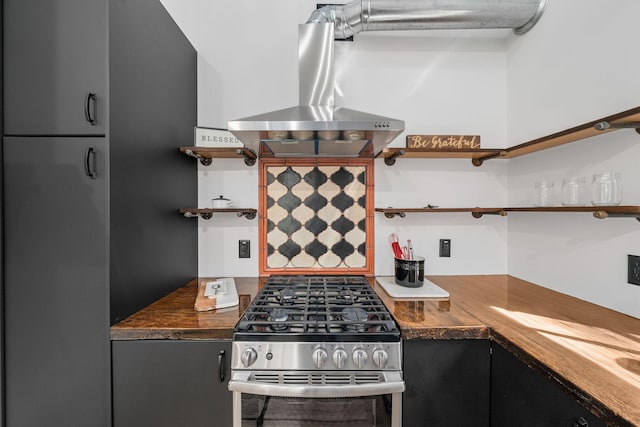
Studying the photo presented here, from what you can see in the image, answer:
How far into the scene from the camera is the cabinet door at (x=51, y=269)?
3.89 feet

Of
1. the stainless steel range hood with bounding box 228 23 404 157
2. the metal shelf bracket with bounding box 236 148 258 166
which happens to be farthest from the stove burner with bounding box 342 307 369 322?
the metal shelf bracket with bounding box 236 148 258 166

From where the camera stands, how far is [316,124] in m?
1.30

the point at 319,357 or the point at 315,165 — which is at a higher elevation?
the point at 315,165

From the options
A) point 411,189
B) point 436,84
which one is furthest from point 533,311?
point 436,84

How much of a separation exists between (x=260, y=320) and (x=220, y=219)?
92cm

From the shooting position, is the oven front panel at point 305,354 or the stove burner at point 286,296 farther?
the stove burner at point 286,296

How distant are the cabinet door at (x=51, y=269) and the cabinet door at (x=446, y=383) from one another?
4.18ft

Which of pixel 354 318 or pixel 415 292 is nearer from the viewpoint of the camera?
pixel 354 318

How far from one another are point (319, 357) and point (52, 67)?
1.54 m

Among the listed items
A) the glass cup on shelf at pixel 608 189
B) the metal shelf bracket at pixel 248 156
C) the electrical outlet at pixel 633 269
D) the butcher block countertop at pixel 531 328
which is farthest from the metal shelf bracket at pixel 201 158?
the electrical outlet at pixel 633 269

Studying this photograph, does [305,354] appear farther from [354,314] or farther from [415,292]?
[415,292]

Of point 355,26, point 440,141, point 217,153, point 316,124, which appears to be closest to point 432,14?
point 355,26

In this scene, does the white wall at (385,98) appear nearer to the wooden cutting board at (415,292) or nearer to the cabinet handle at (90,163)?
the wooden cutting board at (415,292)

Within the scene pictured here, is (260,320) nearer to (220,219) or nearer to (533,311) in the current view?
(220,219)
